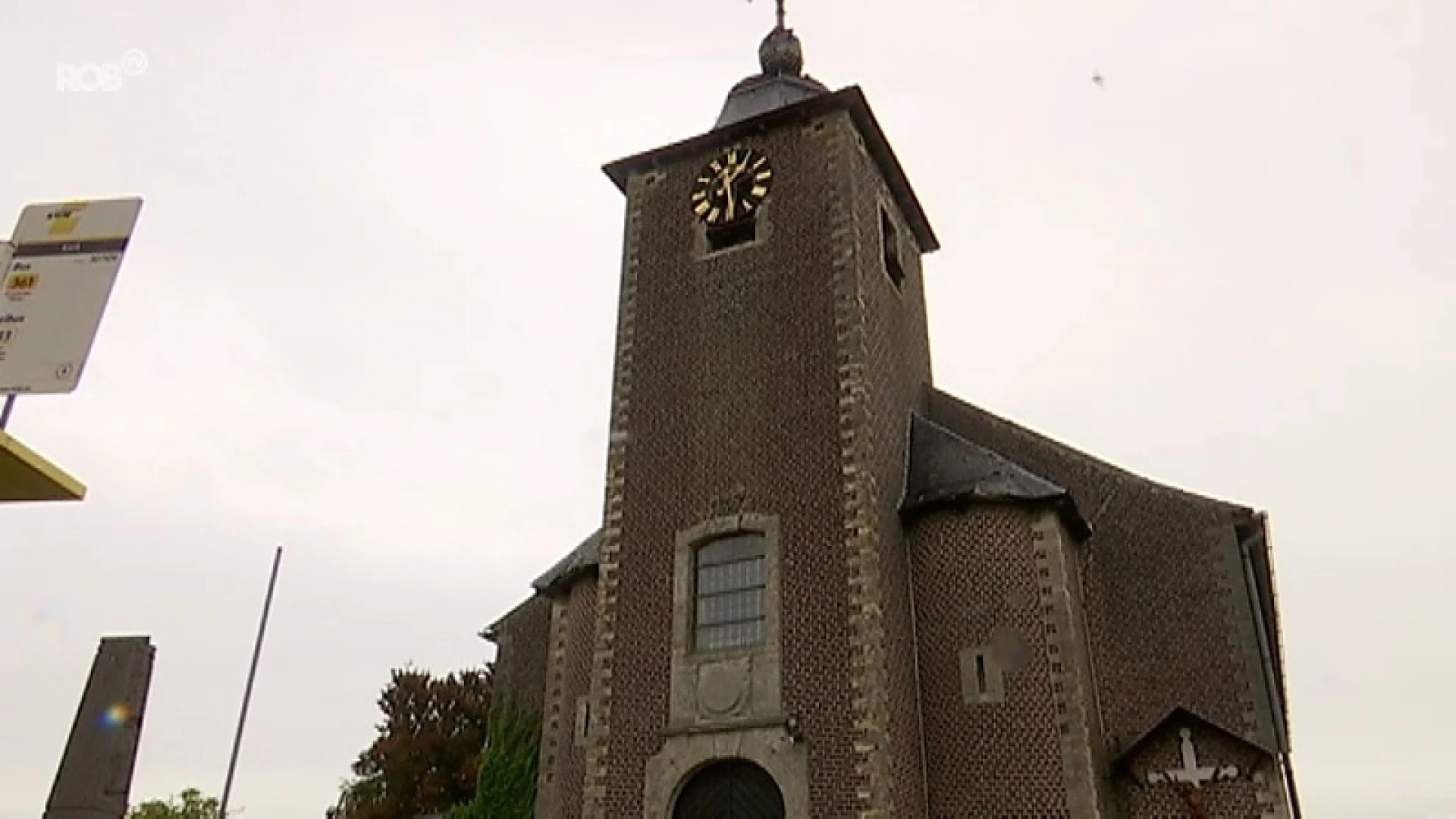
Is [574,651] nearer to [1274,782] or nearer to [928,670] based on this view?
[928,670]

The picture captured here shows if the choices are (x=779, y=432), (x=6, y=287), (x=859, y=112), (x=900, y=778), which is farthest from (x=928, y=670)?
(x=6, y=287)

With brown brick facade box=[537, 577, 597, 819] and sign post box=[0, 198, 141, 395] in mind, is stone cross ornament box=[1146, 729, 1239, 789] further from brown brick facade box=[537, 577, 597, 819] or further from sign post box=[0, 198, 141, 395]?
sign post box=[0, 198, 141, 395]

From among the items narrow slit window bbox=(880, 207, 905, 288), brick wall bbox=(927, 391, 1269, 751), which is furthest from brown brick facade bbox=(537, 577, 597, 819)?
brick wall bbox=(927, 391, 1269, 751)

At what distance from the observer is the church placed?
16.2 metres

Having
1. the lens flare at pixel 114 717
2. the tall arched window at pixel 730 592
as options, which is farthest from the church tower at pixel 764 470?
the lens flare at pixel 114 717

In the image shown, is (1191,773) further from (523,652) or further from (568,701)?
(523,652)

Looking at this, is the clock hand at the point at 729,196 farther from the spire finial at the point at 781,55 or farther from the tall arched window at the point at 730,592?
the tall arched window at the point at 730,592

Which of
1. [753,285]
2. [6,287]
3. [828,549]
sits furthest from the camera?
[753,285]

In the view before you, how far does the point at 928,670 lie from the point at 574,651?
672 centimetres

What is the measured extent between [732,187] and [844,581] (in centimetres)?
831

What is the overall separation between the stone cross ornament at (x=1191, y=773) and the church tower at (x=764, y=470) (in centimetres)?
364

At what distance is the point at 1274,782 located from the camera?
16094mm

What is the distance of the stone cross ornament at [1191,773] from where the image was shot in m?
16.4

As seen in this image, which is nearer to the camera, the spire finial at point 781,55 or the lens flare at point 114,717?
the lens flare at point 114,717
